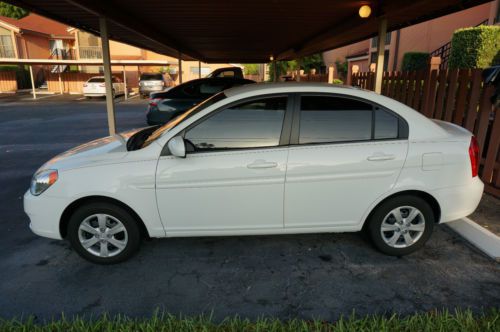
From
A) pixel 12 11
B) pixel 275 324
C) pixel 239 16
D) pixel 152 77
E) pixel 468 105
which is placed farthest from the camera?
pixel 12 11

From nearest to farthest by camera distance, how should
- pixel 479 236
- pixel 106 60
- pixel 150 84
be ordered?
pixel 479 236, pixel 106 60, pixel 150 84

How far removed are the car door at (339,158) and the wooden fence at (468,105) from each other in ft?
8.08

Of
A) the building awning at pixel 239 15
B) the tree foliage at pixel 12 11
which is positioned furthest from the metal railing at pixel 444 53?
the tree foliage at pixel 12 11

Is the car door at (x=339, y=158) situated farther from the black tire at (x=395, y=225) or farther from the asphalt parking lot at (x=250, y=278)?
the asphalt parking lot at (x=250, y=278)

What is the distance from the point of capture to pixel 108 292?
10.4 ft

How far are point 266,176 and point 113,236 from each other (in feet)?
5.19

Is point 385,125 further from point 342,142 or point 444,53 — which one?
point 444,53

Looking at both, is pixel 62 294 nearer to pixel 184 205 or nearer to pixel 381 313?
pixel 184 205

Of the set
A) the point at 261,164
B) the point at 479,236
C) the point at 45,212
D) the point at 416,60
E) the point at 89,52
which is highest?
the point at 89,52

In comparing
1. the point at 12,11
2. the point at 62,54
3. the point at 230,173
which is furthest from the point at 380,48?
the point at 12,11

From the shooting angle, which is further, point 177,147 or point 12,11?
point 12,11

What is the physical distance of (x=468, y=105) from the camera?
540 cm

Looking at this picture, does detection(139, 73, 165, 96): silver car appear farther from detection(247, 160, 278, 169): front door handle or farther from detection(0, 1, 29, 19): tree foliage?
detection(0, 1, 29, 19): tree foliage

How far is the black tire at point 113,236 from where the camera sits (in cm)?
340
